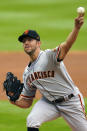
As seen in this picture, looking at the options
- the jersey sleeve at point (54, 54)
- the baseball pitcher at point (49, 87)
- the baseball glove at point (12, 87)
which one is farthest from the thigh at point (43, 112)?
the jersey sleeve at point (54, 54)

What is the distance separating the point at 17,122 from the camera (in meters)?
7.09

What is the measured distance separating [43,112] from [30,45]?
87cm

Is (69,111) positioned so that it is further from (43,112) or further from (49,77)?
(49,77)

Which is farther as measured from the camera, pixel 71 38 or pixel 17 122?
pixel 17 122

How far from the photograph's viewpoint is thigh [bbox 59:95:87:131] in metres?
5.48

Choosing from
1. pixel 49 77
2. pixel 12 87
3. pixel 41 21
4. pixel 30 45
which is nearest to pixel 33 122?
pixel 49 77

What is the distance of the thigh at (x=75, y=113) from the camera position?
216 inches

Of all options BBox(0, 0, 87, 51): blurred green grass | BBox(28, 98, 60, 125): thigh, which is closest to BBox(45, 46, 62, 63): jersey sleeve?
BBox(28, 98, 60, 125): thigh

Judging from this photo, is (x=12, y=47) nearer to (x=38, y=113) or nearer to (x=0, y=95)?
(x=0, y=95)

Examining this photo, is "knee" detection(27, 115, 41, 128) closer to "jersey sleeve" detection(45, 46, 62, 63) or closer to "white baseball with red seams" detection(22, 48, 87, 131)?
"white baseball with red seams" detection(22, 48, 87, 131)

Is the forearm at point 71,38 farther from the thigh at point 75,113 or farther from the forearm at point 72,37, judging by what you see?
the thigh at point 75,113

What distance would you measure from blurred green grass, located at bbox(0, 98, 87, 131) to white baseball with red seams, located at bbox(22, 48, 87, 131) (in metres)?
1.35

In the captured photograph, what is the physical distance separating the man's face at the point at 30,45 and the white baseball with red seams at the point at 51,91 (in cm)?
13

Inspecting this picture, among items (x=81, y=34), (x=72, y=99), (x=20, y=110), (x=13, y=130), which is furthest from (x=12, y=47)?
(x=72, y=99)
